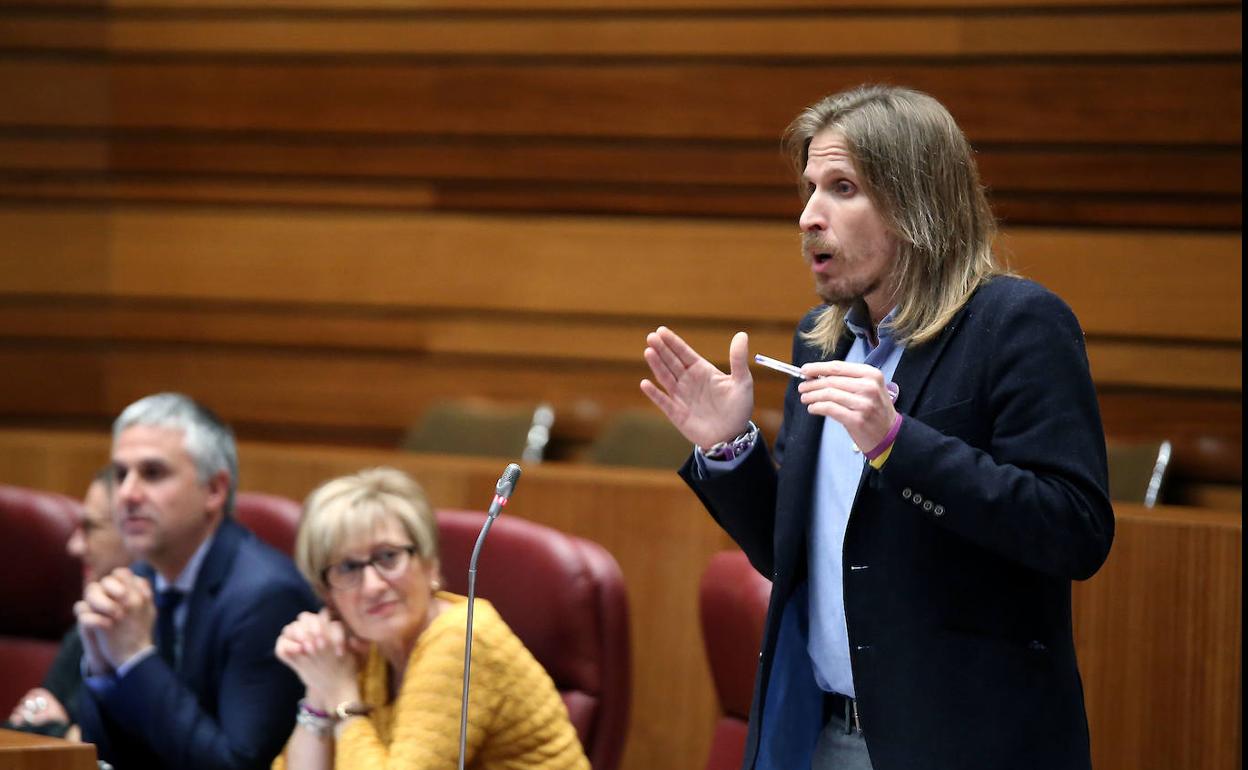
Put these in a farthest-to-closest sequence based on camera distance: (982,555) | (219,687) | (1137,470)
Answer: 1. (1137,470)
2. (219,687)
3. (982,555)

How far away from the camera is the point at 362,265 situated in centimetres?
510

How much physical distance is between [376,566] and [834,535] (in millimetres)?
860

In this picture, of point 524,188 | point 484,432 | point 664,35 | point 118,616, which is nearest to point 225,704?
point 118,616

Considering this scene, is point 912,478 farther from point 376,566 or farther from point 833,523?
point 376,566

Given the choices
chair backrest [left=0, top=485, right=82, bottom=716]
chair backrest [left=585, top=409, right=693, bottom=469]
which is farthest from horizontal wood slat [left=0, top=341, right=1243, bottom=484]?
chair backrest [left=0, top=485, right=82, bottom=716]

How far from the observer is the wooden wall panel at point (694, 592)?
267cm

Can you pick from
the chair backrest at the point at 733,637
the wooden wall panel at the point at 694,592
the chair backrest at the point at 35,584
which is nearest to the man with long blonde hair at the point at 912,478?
the chair backrest at the point at 733,637

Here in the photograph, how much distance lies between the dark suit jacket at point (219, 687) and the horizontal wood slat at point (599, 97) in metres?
2.45

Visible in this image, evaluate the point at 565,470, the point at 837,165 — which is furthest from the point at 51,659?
the point at 837,165

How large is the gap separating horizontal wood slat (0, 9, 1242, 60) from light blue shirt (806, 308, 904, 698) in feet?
9.34

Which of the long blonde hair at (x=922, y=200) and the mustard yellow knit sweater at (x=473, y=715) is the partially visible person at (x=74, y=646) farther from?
the long blonde hair at (x=922, y=200)

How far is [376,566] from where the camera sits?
7.51 feet

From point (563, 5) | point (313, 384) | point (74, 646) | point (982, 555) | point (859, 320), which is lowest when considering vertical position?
point (74, 646)

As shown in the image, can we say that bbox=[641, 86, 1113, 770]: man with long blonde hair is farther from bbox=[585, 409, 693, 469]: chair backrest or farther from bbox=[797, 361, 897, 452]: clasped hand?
bbox=[585, 409, 693, 469]: chair backrest
